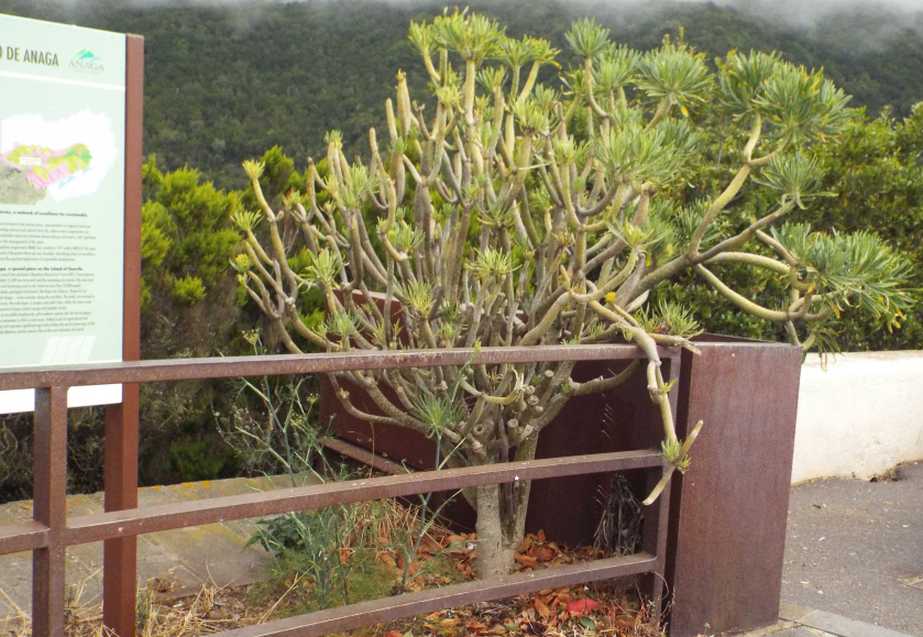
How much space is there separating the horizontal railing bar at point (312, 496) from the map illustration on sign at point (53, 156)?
3.05 ft

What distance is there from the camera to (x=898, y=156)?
860 centimetres

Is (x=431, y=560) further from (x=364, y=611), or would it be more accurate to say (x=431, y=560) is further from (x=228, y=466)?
(x=228, y=466)

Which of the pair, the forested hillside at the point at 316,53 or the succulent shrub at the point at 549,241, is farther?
the forested hillside at the point at 316,53

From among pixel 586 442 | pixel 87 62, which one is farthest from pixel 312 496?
pixel 586 442

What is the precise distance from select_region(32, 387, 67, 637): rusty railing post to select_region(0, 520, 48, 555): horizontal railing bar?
0.05 feet

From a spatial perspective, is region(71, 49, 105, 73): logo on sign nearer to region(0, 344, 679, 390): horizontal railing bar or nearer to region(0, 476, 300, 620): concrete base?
region(0, 344, 679, 390): horizontal railing bar

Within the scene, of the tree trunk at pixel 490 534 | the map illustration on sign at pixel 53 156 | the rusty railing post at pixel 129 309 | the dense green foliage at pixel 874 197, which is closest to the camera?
the map illustration on sign at pixel 53 156

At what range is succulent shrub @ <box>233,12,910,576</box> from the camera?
3.41 metres

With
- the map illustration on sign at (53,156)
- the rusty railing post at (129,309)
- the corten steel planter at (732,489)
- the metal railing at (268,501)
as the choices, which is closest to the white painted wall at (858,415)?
the corten steel planter at (732,489)

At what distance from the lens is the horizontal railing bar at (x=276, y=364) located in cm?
258

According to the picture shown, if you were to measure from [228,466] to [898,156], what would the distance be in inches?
231

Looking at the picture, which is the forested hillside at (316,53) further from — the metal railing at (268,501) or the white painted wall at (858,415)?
the metal railing at (268,501)

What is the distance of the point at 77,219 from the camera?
309 cm

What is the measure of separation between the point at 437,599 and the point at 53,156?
174 cm
